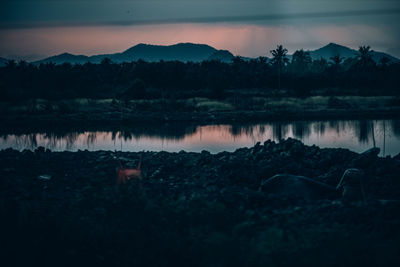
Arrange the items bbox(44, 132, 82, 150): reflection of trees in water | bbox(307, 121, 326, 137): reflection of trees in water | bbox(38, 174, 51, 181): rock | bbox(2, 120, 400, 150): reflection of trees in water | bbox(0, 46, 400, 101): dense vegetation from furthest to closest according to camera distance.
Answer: bbox(0, 46, 400, 101): dense vegetation → bbox(307, 121, 326, 137): reflection of trees in water → bbox(2, 120, 400, 150): reflection of trees in water → bbox(44, 132, 82, 150): reflection of trees in water → bbox(38, 174, 51, 181): rock

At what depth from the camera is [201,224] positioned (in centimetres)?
652

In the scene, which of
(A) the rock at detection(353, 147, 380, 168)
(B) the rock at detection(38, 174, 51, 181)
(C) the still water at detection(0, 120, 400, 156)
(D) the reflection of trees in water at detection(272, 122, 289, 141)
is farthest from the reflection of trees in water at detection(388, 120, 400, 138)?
(B) the rock at detection(38, 174, 51, 181)

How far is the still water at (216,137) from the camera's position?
21172 millimetres

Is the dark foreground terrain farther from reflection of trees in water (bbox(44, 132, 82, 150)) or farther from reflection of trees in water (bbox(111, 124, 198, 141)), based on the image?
reflection of trees in water (bbox(111, 124, 198, 141))

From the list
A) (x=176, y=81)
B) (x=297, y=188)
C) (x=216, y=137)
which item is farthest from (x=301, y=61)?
(x=297, y=188)

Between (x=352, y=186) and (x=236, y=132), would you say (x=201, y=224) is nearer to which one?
(x=352, y=186)

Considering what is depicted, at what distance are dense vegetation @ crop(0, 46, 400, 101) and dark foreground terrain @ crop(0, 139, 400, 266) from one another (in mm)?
33770

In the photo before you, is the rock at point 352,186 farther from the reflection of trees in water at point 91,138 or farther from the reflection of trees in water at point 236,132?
the reflection of trees in water at point 91,138

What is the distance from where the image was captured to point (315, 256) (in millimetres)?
5090

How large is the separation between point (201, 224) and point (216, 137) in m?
18.3

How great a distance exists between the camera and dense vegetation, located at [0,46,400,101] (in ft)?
153

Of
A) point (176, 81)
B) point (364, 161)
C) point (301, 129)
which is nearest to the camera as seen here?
point (364, 161)

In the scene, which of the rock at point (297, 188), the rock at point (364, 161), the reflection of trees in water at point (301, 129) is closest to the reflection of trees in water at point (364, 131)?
the reflection of trees in water at point (301, 129)

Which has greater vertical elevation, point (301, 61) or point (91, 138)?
point (301, 61)
